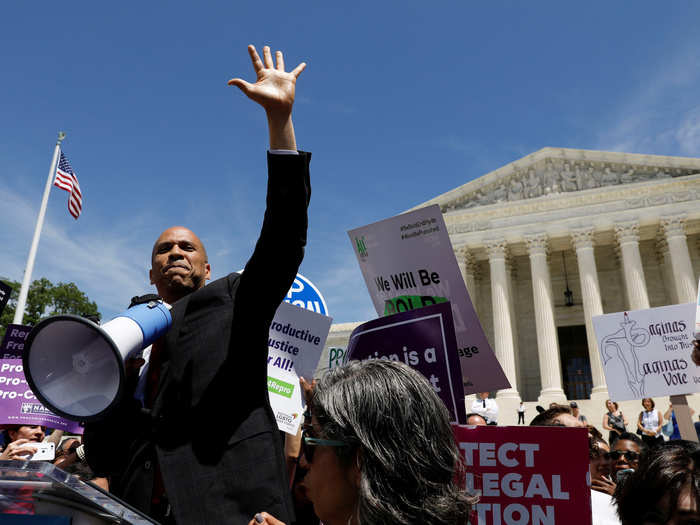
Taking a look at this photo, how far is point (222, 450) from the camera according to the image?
6.59ft

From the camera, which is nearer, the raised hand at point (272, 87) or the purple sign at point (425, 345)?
the raised hand at point (272, 87)

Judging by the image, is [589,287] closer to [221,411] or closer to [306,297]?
[306,297]

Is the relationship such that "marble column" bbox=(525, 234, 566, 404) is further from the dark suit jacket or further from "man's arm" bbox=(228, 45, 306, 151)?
"man's arm" bbox=(228, 45, 306, 151)

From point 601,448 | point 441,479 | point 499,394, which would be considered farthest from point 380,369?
point 499,394

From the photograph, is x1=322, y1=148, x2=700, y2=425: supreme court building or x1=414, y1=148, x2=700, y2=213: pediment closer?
x1=322, y1=148, x2=700, y2=425: supreme court building

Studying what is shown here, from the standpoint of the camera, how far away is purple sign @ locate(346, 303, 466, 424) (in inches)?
139

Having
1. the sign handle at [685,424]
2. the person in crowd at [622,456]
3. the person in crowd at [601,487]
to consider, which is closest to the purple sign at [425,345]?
the person in crowd at [601,487]

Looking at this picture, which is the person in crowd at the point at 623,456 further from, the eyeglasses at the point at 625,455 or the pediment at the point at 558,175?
the pediment at the point at 558,175

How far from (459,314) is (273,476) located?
2678 millimetres

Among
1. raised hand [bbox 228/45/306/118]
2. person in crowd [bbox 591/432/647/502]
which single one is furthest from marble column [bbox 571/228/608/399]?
raised hand [bbox 228/45/306/118]

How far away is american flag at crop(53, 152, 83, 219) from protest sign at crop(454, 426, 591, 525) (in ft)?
62.2

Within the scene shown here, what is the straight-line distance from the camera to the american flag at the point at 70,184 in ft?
63.1

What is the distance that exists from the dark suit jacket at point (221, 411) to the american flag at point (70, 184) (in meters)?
18.9

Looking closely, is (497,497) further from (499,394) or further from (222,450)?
(499,394)
